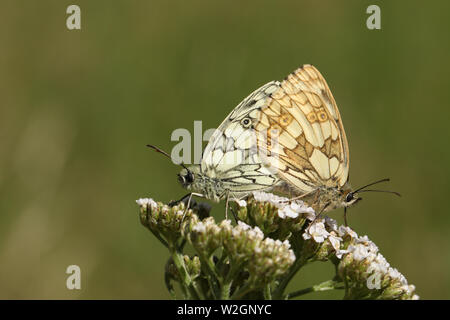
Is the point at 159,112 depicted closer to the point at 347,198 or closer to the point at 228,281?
the point at 347,198

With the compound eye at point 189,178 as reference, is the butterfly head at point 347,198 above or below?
below

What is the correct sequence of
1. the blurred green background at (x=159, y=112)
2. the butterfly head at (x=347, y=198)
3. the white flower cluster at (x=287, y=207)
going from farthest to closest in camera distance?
the blurred green background at (x=159, y=112) → the butterfly head at (x=347, y=198) → the white flower cluster at (x=287, y=207)

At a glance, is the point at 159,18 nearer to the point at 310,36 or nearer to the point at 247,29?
the point at 247,29

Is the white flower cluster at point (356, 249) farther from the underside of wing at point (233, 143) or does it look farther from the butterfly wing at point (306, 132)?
the underside of wing at point (233, 143)

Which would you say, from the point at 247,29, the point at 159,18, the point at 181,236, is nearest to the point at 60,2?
the point at 159,18

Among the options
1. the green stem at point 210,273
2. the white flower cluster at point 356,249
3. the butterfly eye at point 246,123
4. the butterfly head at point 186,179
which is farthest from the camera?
the butterfly eye at point 246,123

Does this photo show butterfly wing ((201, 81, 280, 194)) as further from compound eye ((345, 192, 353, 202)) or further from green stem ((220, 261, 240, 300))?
green stem ((220, 261, 240, 300))

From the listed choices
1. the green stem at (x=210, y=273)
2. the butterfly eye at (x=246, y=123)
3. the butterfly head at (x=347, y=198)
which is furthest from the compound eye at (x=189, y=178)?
the butterfly head at (x=347, y=198)
